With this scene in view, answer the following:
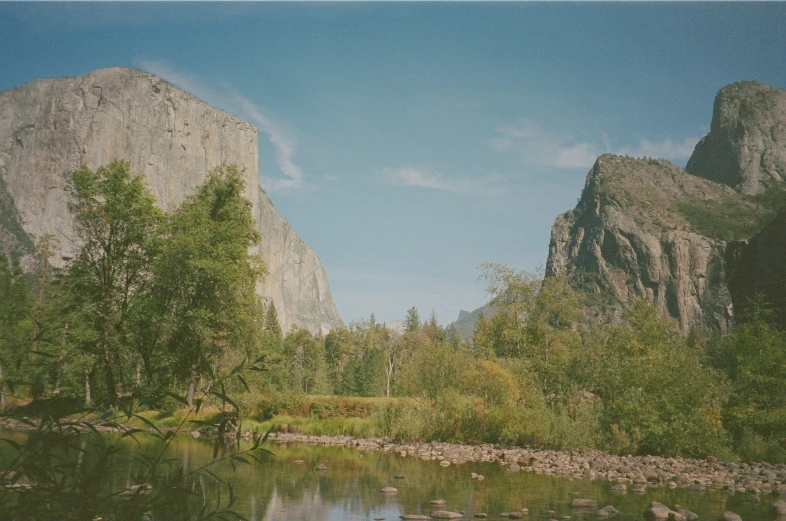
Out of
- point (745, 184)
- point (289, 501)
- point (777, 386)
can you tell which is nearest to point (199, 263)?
point (289, 501)

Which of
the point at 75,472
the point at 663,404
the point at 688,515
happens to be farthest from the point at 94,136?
the point at 75,472

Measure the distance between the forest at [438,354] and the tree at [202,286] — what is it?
0.32 ft

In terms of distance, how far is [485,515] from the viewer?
10.8 metres

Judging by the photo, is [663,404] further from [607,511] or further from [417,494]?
[417,494]

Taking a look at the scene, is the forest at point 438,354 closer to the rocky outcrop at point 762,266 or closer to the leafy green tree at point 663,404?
the leafy green tree at point 663,404

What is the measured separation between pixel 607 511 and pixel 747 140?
206210mm

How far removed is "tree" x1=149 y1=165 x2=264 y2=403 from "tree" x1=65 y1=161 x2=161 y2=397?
142cm

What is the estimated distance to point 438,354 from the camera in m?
26.6

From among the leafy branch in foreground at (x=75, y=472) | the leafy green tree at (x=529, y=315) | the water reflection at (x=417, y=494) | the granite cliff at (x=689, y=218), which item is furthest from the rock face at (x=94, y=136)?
the leafy branch in foreground at (x=75, y=472)

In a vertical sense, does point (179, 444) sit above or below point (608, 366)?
below

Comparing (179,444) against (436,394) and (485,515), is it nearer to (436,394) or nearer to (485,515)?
(436,394)

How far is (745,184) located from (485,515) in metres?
192

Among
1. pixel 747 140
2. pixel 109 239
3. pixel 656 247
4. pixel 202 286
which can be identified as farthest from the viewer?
pixel 747 140

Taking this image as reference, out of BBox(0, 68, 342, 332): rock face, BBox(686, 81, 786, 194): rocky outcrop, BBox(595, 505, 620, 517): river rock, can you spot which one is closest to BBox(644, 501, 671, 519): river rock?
BBox(595, 505, 620, 517): river rock
